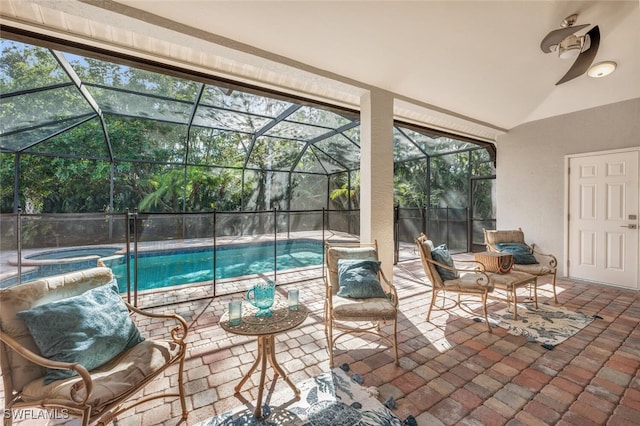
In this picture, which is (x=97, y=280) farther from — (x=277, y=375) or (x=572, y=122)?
(x=572, y=122)

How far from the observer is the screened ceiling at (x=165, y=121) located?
13.5 feet

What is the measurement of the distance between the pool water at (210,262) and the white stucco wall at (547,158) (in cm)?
461

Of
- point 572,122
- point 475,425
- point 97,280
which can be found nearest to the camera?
point 475,425

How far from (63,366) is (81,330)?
27cm

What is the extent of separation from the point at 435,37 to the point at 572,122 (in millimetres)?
3581

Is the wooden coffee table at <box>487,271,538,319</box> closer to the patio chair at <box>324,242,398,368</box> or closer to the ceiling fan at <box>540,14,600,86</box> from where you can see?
the patio chair at <box>324,242,398,368</box>

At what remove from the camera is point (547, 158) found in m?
4.88

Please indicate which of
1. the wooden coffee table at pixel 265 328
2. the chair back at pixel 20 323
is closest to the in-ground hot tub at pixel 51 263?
the chair back at pixel 20 323

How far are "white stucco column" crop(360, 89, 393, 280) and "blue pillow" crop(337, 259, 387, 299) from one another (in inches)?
27.5

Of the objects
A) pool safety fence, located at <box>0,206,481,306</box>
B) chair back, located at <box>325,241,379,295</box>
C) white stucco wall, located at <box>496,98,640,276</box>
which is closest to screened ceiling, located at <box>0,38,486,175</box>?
white stucco wall, located at <box>496,98,640,276</box>

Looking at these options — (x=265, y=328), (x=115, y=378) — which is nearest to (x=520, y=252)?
(x=265, y=328)

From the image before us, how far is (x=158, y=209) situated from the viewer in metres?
8.91

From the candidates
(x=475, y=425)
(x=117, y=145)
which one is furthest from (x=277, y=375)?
(x=117, y=145)

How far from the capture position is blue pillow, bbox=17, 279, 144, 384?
1385mm
